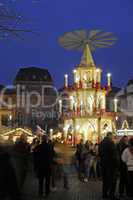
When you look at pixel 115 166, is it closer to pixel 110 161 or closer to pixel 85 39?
pixel 110 161

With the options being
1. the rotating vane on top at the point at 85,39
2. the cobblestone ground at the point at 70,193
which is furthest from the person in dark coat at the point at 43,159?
the rotating vane on top at the point at 85,39

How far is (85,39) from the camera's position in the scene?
4347cm

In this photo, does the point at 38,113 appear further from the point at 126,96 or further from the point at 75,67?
the point at 75,67

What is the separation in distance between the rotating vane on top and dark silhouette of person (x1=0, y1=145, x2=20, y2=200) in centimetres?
3216

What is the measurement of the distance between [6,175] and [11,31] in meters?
2.48

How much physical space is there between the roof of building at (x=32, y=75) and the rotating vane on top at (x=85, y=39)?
7542 cm

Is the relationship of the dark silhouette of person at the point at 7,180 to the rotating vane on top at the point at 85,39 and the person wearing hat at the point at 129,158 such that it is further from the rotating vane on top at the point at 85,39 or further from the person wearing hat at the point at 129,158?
the rotating vane on top at the point at 85,39

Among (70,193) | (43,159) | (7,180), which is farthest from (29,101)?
(7,180)

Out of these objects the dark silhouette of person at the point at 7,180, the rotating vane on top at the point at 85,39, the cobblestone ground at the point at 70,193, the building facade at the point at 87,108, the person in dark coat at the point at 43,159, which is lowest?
the cobblestone ground at the point at 70,193

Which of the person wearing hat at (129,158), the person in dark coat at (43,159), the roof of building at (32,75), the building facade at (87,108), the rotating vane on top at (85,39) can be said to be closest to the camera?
the person wearing hat at (129,158)

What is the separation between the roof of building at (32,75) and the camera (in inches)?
4712

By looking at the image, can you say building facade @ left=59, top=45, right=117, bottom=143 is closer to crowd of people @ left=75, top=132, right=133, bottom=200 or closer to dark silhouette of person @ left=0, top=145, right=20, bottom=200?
crowd of people @ left=75, top=132, right=133, bottom=200

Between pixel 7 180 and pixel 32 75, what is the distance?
10995cm

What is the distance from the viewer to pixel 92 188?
22.4 metres
